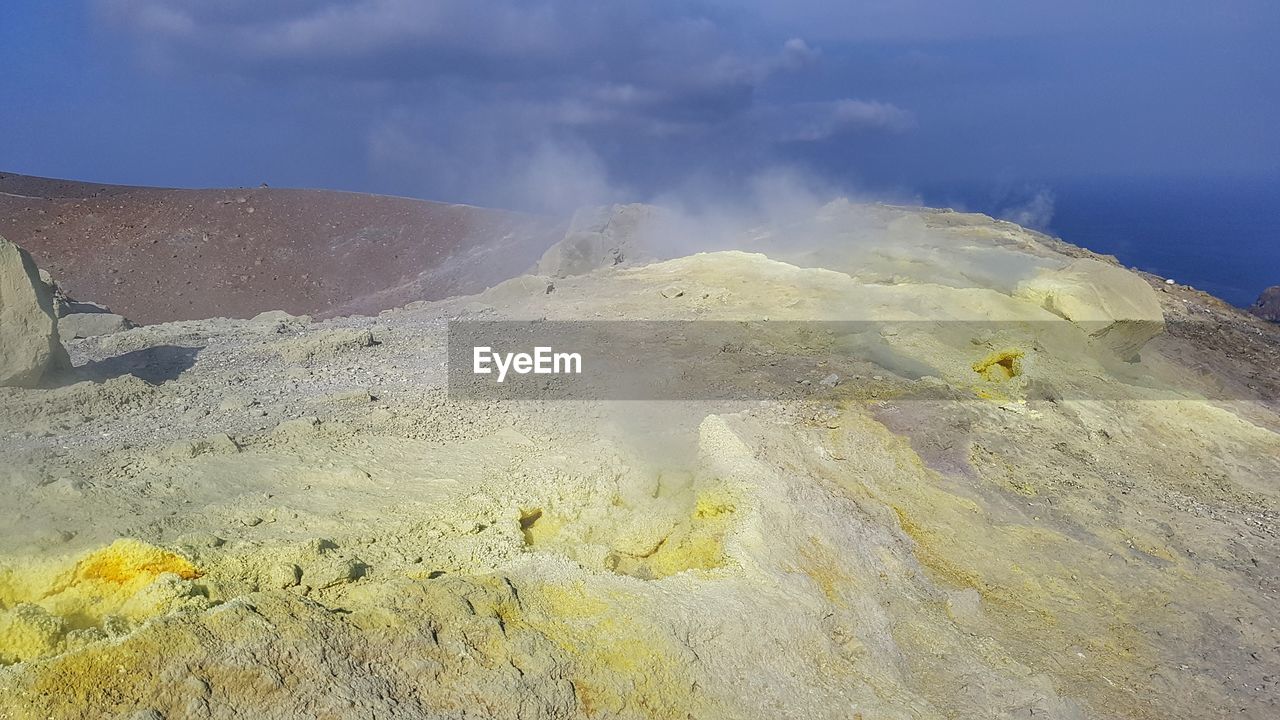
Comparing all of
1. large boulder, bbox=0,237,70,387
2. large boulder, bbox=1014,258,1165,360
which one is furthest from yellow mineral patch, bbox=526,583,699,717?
large boulder, bbox=1014,258,1165,360

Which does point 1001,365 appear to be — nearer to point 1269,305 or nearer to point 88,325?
point 88,325

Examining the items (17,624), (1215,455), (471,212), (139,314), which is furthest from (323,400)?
(471,212)

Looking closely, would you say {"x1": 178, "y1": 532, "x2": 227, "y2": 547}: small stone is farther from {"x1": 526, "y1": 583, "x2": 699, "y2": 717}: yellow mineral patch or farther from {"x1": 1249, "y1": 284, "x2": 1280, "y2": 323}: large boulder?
{"x1": 1249, "y1": 284, "x2": 1280, "y2": 323}: large boulder

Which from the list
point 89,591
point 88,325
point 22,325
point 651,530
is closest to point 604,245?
point 88,325

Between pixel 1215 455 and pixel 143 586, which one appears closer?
pixel 143 586

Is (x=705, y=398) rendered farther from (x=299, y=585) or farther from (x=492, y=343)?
(x=299, y=585)

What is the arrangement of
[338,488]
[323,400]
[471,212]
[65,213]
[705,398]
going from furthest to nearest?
[471,212] → [65,213] → [705,398] → [323,400] → [338,488]
